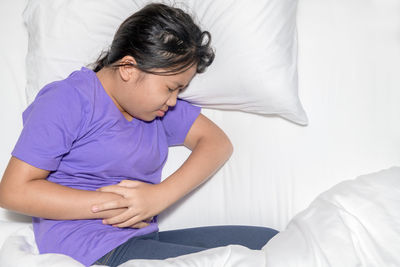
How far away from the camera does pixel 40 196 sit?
1.02m

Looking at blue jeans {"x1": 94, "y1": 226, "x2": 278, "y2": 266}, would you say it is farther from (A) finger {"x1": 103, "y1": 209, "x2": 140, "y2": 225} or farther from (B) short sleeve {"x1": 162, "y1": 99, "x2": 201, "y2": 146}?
(B) short sleeve {"x1": 162, "y1": 99, "x2": 201, "y2": 146}

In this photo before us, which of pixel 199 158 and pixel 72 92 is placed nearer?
pixel 72 92

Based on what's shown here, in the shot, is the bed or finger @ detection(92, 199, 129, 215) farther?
the bed

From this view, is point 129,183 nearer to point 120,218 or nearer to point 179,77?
point 120,218

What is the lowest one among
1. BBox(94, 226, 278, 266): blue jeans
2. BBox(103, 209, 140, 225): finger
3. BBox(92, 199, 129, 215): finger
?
BBox(94, 226, 278, 266): blue jeans

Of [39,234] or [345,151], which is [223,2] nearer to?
[345,151]

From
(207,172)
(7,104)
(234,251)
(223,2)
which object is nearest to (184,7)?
(223,2)

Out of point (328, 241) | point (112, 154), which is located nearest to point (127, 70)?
point (112, 154)

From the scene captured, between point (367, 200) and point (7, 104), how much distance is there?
913 mm

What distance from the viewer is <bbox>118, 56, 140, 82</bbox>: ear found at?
1.09 metres

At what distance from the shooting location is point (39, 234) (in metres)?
1.11

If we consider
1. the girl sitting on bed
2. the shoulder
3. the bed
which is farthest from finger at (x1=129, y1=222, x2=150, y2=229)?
the shoulder

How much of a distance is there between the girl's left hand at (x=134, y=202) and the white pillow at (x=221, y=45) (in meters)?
0.27

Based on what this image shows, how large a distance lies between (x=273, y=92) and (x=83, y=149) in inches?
18.4
